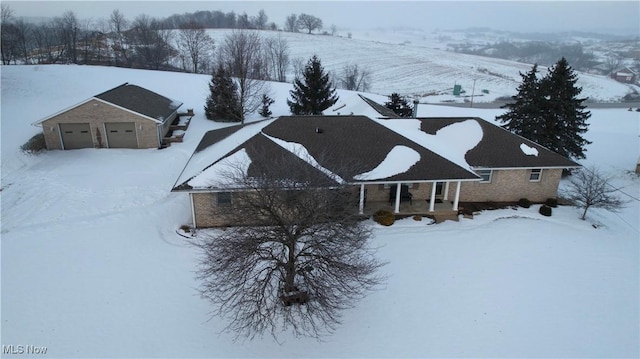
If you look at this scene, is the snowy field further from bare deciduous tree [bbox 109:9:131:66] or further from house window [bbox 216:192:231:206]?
bare deciduous tree [bbox 109:9:131:66]

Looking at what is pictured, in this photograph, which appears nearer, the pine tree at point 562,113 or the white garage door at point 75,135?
the pine tree at point 562,113

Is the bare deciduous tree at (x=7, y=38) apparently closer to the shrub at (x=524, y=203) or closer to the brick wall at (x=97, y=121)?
the brick wall at (x=97, y=121)

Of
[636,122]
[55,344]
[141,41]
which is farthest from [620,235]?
[141,41]

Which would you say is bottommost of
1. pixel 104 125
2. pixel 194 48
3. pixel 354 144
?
pixel 104 125

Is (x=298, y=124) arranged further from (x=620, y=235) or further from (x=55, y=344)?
(x=620, y=235)

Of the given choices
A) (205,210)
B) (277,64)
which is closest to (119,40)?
(277,64)

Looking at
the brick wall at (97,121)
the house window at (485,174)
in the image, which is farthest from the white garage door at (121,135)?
the house window at (485,174)

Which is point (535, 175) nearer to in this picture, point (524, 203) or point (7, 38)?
point (524, 203)
